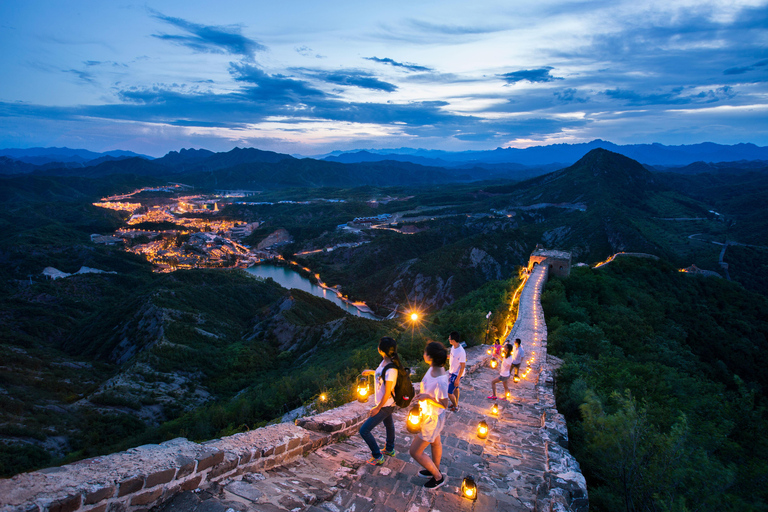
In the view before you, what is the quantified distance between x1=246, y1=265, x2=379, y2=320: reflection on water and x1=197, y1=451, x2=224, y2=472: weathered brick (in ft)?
174

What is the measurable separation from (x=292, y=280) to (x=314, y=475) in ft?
232

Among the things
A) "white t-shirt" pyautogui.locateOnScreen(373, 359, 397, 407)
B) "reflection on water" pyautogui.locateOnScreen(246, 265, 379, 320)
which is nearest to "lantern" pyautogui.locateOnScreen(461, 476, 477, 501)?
"white t-shirt" pyautogui.locateOnScreen(373, 359, 397, 407)

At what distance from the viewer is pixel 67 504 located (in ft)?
9.75

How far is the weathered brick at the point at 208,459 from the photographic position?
403cm

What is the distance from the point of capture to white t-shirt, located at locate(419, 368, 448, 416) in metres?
4.54

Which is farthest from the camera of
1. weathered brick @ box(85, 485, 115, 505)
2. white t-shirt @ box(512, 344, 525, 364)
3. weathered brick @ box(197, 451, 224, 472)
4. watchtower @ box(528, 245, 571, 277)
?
watchtower @ box(528, 245, 571, 277)

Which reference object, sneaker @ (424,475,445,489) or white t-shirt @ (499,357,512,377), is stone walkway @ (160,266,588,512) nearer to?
sneaker @ (424,475,445,489)

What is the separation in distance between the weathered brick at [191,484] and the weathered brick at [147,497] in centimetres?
27

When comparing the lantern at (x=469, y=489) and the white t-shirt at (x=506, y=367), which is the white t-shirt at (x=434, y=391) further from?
the white t-shirt at (x=506, y=367)

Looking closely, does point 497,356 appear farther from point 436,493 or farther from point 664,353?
point 664,353

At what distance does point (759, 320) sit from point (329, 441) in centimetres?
3786

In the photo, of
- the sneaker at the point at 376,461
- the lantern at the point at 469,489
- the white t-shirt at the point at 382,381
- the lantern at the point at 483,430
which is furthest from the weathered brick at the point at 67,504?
the lantern at the point at 483,430

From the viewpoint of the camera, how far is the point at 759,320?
28.5 m

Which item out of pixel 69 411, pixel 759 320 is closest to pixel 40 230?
pixel 69 411
